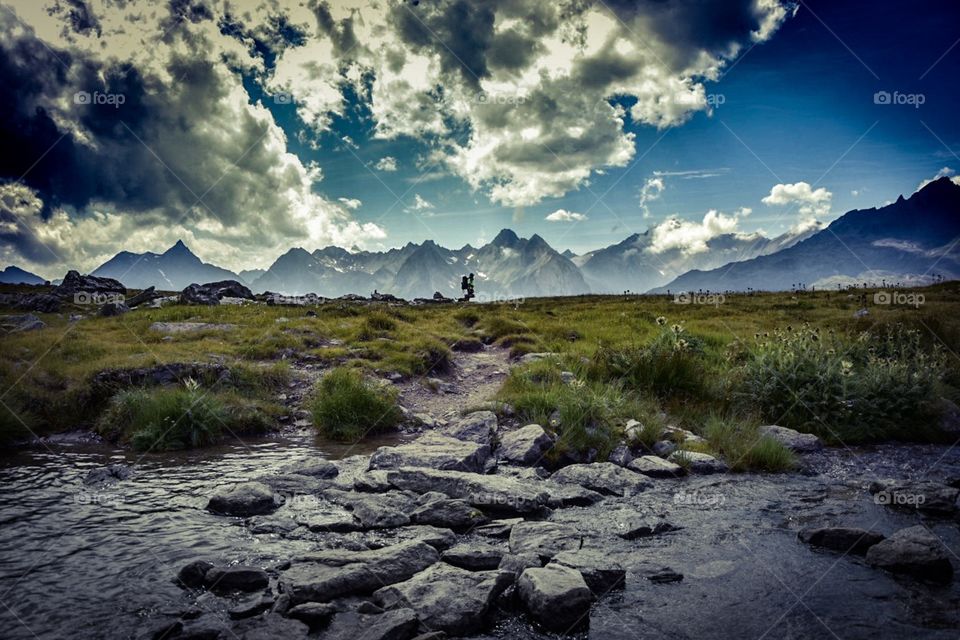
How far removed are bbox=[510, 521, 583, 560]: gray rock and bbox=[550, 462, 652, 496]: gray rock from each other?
77.6 inches

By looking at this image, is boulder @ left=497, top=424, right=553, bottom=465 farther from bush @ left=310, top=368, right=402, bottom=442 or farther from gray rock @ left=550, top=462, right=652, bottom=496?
bush @ left=310, top=368, right=402, bottom=442

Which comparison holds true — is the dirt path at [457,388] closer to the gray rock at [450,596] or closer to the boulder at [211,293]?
the gray rock at [450,596]

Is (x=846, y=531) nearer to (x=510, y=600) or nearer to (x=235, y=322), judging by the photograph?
(x=510, y=600)

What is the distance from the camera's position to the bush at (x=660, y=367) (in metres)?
14.2

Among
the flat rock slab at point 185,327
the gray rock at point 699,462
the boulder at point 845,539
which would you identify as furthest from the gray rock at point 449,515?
the flat rock slab at point 185,327

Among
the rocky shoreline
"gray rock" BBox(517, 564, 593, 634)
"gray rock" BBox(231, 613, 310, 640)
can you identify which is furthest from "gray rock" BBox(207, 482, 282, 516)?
"gray rock" BBox(517, 564, 593, 634)

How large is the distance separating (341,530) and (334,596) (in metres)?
1.93

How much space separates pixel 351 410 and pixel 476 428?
12.6 feet

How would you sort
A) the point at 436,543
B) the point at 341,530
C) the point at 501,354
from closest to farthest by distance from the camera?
the point at 436,543, the point at 341,530, the point at 501,354

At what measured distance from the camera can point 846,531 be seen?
21.1ft

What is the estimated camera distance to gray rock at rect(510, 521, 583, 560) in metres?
6.14

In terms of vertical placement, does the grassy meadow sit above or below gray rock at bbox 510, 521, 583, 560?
above

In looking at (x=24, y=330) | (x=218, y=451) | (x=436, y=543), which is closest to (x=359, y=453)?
(x=218, y=451)

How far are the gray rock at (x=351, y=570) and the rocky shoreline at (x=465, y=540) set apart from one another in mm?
16
